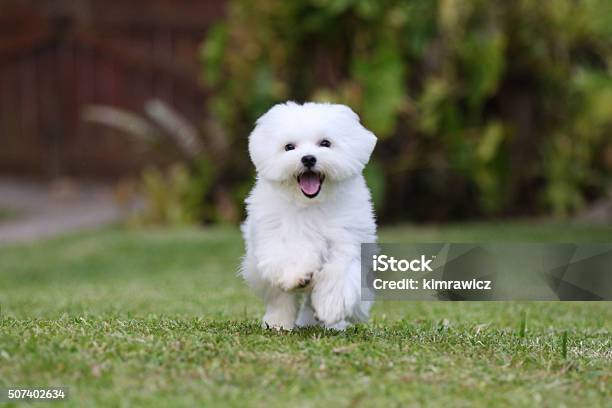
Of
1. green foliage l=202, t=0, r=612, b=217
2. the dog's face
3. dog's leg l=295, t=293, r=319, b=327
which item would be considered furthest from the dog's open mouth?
green foliage l=202, t=0, r=612, b=217

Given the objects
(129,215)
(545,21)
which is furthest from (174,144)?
(545,21)

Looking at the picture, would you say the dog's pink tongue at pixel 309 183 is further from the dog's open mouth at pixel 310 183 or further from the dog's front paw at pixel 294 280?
the dog's front paw at pixel 294 280

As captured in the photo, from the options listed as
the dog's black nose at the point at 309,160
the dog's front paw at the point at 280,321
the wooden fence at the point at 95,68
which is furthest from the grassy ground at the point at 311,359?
the wooden fence at the point at 95,68

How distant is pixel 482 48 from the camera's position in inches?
520

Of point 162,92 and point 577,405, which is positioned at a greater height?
point 162,92

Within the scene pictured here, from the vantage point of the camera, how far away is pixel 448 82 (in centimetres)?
1354

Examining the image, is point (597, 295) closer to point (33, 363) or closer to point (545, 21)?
point (33, 363)

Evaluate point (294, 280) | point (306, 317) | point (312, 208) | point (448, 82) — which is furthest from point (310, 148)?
point (448, 82)

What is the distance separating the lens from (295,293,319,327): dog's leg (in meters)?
5.25

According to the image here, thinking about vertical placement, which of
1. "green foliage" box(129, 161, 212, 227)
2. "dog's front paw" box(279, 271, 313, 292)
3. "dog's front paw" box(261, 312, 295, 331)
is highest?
"dog's front paw" box(279, 271, 313, 292)

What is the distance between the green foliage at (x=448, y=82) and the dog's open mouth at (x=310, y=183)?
8.14 m

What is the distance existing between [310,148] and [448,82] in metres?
9.13

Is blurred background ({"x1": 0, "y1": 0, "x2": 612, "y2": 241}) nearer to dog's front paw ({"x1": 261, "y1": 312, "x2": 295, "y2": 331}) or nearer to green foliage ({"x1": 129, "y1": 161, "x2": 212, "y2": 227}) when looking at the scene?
green foliage ({"x1": 129, "y1": 161, "x2": 212, "y2": 227})

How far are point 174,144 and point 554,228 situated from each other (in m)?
5.02
